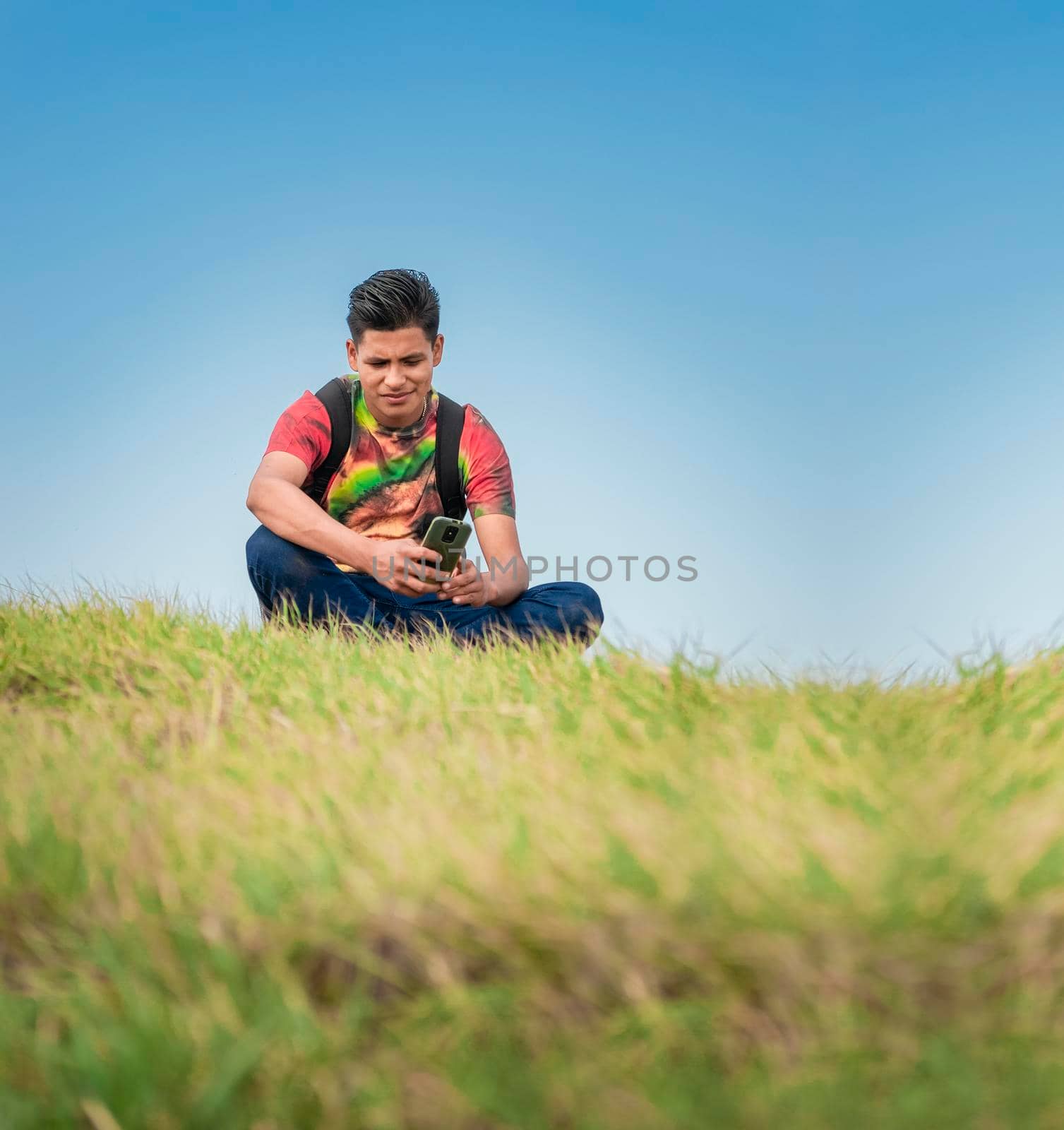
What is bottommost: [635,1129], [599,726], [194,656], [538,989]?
[635,1129]

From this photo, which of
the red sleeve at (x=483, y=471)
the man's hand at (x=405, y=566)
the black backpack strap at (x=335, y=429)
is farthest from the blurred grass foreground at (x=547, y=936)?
the black backpack strap at (x=335, y=429)

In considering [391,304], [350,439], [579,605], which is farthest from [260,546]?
[579,605]

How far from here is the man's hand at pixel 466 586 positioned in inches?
188

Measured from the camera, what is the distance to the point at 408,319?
500cm

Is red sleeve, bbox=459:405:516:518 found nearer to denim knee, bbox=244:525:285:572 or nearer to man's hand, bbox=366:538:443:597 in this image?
man's hand, bbox=366:538:443:597

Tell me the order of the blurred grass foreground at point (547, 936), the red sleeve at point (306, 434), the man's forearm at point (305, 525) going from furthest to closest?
the red sleeve at point (306, 434) → the man's forearm at point (305, 525) → the blurred grass foreground at point (547, 936)

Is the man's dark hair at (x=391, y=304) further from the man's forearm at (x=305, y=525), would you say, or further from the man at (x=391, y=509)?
the man's forearm at (x=305, y=525)

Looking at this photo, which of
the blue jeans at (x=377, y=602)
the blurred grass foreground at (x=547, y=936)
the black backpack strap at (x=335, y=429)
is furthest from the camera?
the black backpack strap at (x=335, y=429)

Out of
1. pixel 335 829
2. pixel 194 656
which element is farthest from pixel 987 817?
pixel 194 656

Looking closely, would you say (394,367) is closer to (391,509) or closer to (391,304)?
(391,304)

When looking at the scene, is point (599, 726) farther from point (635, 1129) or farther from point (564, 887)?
point (635, 1129)

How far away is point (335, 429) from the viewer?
5289 mm

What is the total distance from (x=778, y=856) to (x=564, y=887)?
14.9 inches

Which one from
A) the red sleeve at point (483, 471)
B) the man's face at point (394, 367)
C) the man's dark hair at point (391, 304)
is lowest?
the red sleeve at point (483, 471)
